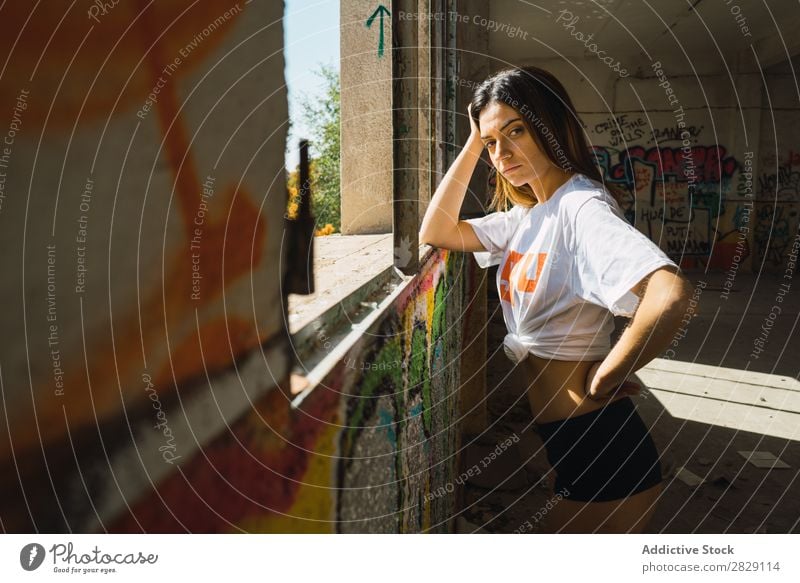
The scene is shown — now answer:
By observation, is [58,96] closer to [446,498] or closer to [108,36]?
[108,36]

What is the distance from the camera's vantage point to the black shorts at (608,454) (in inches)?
64.9

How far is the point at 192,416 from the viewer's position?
25.4 inches

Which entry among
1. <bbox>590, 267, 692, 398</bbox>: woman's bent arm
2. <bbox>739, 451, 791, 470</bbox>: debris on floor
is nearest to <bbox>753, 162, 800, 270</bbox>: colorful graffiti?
<bbox>739, 451, 791, 470</bbox>: debris on floor

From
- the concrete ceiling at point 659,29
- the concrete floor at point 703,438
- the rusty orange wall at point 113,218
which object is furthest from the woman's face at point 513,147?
the concrete ceiling at point 659,29

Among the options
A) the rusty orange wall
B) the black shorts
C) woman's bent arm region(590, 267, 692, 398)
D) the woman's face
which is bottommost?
the black shorts

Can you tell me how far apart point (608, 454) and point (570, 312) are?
1.27ft

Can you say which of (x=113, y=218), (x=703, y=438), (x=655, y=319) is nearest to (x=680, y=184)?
(x=703, y=438)

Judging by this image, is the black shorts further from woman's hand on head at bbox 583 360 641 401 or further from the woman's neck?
the woman's neck

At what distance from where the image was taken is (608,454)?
1652 millimetres

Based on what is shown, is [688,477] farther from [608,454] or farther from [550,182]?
[550,182]

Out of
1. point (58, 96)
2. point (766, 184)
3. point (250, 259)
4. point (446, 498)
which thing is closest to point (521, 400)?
point (446, 498)

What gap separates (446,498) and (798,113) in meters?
11.8

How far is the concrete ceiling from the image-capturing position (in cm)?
844

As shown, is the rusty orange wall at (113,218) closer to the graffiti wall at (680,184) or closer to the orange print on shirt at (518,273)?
the orange print on shirt at (518,273)
